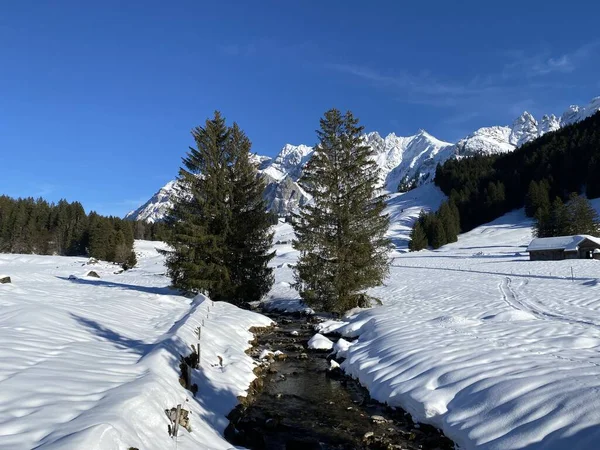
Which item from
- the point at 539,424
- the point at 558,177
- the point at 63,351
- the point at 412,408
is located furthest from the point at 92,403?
the point at 558,177

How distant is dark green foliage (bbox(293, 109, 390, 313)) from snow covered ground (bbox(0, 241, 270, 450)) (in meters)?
6.74

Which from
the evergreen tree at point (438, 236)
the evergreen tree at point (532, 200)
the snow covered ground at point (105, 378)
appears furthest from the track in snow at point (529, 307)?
the evergreen tree at point (532, 200)

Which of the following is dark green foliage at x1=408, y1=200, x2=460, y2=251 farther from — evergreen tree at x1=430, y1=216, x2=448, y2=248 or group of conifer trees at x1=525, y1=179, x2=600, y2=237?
group of conifer trees at x1=525, y1=179, x2=600, y2=237

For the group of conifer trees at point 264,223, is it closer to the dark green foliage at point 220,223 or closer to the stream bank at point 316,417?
the dark green foliage at point 220,223

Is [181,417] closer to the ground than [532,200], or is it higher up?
closer to the ground

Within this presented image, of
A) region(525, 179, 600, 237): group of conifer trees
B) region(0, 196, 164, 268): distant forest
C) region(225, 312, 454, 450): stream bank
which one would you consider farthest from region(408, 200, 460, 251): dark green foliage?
region(225, 312, 454, 450): stream bank

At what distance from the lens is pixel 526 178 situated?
124062 millimetres

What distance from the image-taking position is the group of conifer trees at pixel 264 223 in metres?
20.6

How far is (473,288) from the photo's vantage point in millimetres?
28594

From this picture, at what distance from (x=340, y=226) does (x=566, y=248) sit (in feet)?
174

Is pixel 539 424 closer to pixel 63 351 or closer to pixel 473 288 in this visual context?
pixel 63 351

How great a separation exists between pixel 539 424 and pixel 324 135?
1772cm

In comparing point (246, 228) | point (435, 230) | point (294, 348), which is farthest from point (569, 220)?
point (294, 348)

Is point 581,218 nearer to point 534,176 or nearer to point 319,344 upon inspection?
point 534,176
